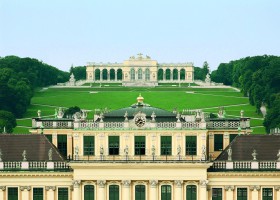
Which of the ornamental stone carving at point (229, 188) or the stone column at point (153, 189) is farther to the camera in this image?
the ornamental stone carving at point (229, 188)

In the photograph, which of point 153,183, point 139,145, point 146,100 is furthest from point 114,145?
point 146,100

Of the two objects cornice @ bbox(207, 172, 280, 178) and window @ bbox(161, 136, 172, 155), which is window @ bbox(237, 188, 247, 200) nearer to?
cornice @ bbox(207, 172, 280, 178)

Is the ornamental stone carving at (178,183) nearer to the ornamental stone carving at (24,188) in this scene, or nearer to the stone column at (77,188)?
→ the stone column at (77,188)

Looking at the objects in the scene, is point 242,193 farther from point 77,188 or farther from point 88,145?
point 77,188

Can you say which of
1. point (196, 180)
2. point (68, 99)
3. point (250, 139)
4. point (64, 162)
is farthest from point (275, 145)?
point (68, 99)

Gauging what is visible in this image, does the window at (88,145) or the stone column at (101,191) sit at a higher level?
the window at (88,145)

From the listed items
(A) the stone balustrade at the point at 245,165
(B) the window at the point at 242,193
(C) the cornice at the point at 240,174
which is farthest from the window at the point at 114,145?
(B) the window at the point at 242,193
